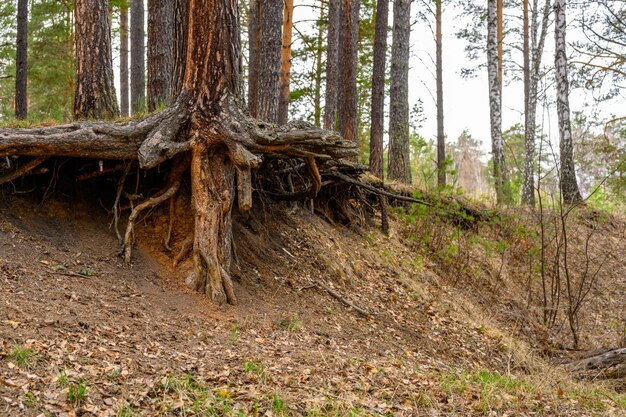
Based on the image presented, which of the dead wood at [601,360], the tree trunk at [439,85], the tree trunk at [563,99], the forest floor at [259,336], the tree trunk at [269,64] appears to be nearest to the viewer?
the forest floor at [259,336]

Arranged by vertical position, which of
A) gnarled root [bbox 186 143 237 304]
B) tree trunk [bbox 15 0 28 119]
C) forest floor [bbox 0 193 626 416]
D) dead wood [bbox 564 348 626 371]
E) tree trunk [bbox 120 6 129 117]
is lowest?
dead wood [bbox 564 348 626 371]

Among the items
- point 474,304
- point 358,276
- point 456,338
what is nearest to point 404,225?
point 474,304

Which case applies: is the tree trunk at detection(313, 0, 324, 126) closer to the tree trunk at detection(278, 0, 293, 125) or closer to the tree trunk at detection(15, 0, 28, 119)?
the tree trunk at detection(278, 0, 293, 125)

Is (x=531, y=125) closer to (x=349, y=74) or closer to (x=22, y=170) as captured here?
(x=349, y=74)

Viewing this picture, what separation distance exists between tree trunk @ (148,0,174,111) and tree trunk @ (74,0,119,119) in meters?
1.29

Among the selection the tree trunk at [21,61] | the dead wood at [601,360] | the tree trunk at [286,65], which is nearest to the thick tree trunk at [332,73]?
the tree trunk at [286,65]

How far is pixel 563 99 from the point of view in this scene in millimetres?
15641

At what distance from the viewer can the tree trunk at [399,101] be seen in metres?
13.3

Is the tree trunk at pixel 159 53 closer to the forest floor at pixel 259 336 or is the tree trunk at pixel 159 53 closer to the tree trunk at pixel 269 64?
the tree trunk at pixel 269 64

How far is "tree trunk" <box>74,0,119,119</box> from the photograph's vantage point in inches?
317

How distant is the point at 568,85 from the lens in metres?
15.8

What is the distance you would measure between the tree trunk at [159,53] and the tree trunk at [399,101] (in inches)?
224

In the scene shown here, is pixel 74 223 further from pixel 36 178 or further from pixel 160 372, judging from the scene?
pixel 160 372

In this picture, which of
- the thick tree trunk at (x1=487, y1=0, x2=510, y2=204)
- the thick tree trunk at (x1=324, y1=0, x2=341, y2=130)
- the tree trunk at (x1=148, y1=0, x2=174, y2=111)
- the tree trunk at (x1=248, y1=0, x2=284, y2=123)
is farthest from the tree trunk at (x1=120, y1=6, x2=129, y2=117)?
the thick tree trunk at (x1=487, y1=0, x2=510, y2=204)
